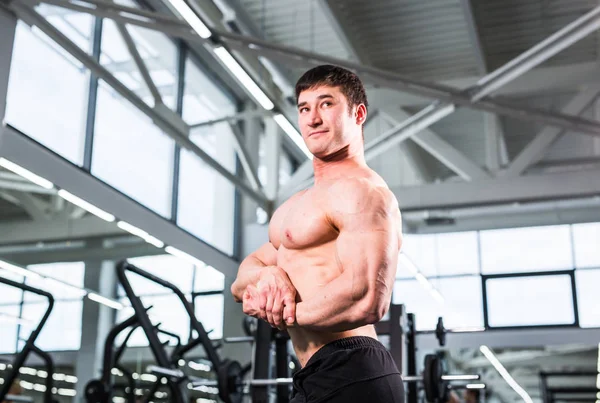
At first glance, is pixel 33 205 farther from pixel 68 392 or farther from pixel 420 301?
pixel 420 301

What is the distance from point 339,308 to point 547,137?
22.4 ft

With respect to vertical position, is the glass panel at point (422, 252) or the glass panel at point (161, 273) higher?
the glass panel at point (422, 252)

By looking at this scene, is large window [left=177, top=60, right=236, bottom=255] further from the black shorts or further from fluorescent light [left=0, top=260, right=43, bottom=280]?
the black shorts

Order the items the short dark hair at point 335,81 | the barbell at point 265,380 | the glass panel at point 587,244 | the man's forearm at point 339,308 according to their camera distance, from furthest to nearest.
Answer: the glass panel at point 587,244
the barbell at point 265,380
the short dark hair at point 335,81
the man's forearm at point 339,308

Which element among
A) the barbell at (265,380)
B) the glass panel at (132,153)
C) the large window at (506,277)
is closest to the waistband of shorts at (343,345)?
the barbell at (265,380)

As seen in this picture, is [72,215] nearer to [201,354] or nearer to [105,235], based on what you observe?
[105,235]

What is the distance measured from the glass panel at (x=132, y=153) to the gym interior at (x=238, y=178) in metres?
0.02

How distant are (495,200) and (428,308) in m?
3.44

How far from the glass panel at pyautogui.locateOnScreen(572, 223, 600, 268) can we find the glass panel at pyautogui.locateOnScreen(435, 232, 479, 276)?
51.9 inches

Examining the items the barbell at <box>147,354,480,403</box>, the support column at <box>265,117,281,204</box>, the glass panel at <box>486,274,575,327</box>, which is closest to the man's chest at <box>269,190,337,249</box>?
the barbell at <box>147,354,480,403</box>

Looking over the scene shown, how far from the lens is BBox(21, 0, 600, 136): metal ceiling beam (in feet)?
17.1

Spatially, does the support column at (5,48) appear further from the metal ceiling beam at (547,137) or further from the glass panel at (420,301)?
the glass panel at (420,301)

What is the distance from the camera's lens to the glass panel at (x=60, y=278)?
5926 mm

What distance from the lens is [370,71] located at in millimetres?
5855
